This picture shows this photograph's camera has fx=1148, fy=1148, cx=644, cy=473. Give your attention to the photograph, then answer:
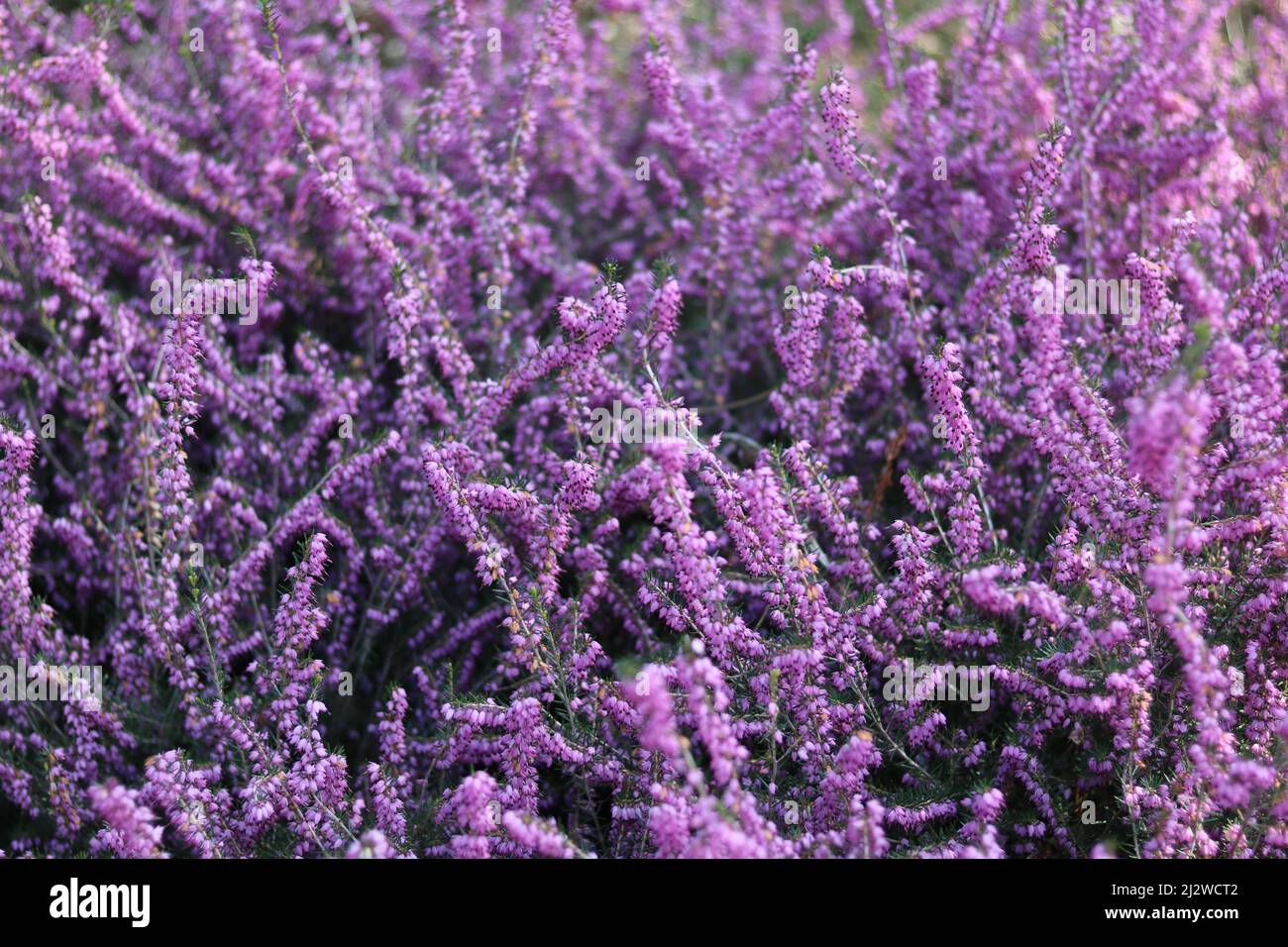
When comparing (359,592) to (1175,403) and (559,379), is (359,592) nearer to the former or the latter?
(559,379)

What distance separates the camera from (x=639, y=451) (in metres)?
3.52

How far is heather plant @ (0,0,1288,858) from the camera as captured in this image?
3047mm

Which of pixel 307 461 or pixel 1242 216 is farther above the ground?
pixel 1242 216

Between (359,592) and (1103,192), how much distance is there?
3.26 m

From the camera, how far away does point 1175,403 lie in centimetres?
242

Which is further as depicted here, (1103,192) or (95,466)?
(1103,192)

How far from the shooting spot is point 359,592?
3.94m

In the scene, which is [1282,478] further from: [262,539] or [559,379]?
[262,539]

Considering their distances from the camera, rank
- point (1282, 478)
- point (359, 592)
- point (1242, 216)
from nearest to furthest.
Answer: point (1282, 478) < point (359, 592) < point (1242, 216)

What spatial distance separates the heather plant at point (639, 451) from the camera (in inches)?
120

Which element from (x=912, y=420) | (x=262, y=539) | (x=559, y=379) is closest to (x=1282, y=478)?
(x=912, y=420)
